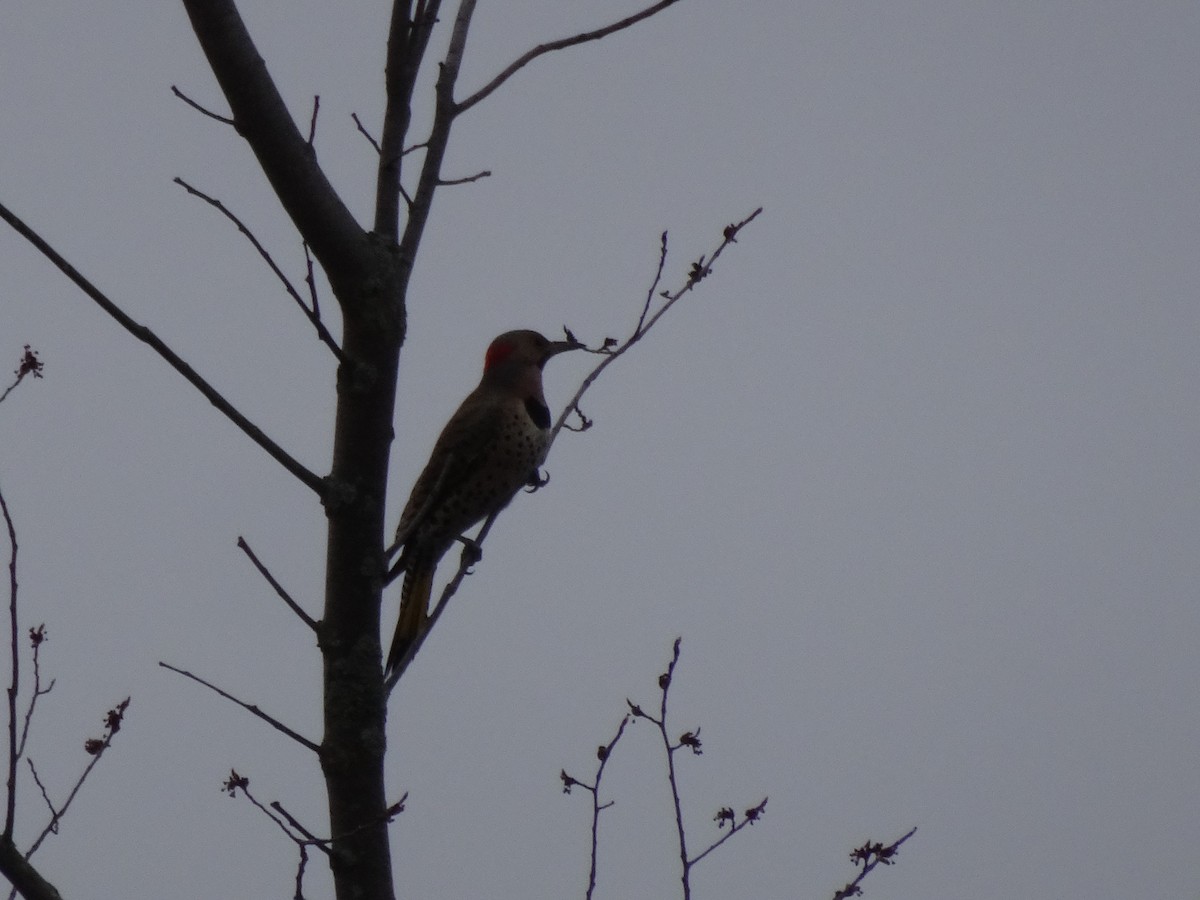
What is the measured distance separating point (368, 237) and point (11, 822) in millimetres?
1061

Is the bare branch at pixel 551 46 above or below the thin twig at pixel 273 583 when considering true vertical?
above

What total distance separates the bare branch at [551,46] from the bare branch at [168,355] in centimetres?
78

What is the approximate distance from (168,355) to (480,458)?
2733 mm

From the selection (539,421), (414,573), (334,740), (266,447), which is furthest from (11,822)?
(539,421)

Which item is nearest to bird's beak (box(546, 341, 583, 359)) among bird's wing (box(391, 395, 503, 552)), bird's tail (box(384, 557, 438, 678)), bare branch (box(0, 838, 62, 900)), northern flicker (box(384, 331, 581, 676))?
northern flicker (box(384, 331, 581, 676))

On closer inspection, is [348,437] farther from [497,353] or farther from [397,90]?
[497,353]

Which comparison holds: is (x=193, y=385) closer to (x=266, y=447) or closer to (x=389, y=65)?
(x=266, y=447)

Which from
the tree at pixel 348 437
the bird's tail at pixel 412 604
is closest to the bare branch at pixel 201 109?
the tree at pixel 348 437

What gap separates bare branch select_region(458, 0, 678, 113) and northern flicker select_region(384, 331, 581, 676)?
68.2 inches

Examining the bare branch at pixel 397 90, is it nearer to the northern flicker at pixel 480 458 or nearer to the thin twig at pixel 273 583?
the thin twig at pixel 273 583

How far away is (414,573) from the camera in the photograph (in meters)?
4.22

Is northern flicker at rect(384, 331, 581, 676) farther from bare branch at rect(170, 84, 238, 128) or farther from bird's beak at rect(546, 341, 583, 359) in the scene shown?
bare branch at rect(170, 84, 238, 128)

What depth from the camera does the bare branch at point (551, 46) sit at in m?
2.35

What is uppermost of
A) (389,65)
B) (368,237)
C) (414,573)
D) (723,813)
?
(414,573)
